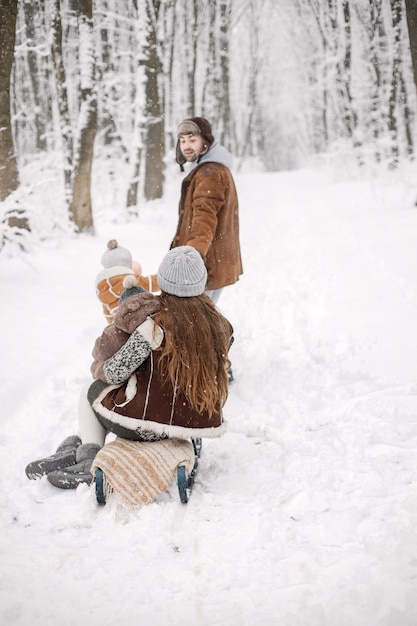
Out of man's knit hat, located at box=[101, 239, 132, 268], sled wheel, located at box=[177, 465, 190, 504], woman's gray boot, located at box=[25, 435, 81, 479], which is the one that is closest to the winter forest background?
man's knit hat, located at box=[101, 239, 132, 268]

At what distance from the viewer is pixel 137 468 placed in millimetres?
2555

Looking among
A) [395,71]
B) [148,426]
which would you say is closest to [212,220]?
[148,426]

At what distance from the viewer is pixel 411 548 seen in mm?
2057

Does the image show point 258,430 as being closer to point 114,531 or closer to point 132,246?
point 114,531

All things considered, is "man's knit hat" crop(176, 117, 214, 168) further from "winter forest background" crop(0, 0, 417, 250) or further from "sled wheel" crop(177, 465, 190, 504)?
"winter forest background" crop(0, 0, 417, 250)

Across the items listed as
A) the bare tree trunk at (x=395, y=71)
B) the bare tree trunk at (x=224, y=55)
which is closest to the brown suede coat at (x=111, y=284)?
the bare tree trunk at (x=395, y=71)

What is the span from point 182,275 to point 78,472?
4.48 ft

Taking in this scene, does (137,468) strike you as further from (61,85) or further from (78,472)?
(61,85)

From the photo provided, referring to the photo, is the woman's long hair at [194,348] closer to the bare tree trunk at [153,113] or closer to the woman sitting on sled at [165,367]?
the woman sitting on sled at [165,367]

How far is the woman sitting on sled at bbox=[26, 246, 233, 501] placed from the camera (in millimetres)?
2586

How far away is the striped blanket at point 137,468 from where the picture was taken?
2529 mm

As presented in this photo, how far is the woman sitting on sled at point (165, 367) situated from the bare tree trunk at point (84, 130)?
742cm

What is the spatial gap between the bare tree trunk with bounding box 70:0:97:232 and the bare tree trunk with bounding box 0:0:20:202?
7.84 ft

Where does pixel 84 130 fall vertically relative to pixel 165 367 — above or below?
above
